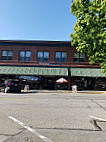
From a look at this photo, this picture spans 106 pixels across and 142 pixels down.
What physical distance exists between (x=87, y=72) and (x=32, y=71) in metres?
9.15

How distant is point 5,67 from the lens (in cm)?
2272

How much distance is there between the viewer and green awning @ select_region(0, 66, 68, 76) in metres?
21.3

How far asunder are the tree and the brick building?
8436 millimetres

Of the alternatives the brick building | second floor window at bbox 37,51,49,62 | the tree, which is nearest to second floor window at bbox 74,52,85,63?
the brick building

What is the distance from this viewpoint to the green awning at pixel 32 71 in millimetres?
21312

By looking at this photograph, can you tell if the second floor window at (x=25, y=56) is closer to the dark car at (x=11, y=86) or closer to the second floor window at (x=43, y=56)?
the second floor window at (x=43, y=56)

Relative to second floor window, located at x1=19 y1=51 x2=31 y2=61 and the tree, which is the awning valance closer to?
second floor window, located at x1=19 y1=51 x2=31 y2=61

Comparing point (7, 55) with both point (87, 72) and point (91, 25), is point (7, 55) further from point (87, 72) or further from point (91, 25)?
point (91, 25)

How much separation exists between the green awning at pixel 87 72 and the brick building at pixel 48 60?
171 mm

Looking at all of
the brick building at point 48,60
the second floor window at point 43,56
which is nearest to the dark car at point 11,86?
the brick building at point 48,60

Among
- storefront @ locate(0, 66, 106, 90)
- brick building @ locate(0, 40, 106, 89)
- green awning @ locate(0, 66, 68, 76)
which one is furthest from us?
brick building @ locate(0, 40, 106, 89)

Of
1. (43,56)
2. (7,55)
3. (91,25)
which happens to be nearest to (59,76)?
(43,56)

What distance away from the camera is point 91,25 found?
13414 millimetres

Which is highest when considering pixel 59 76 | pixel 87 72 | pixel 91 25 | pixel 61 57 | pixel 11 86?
pixel 91 25
